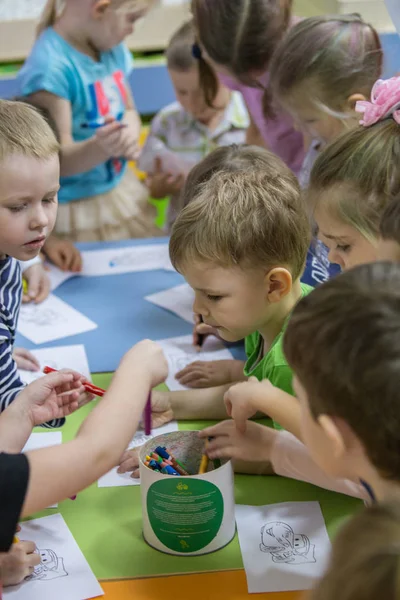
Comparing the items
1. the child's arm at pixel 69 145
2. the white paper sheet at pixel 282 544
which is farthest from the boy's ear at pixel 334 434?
the child's arm at pixel 69 145

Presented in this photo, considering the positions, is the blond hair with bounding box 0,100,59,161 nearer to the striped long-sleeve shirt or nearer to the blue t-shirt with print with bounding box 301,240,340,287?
the striped long-sleeve shirt

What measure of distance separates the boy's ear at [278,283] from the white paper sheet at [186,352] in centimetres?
33

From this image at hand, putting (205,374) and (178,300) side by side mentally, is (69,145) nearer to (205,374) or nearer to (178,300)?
(178,300)

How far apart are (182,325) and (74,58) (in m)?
0.84

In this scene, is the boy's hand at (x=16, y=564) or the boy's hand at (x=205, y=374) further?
the boy's hand at (x=205, y=374)

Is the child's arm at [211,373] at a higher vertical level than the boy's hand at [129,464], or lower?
lower

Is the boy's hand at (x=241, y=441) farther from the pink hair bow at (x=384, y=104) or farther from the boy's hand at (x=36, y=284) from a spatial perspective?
the boy's hand at (x=36, y=284)

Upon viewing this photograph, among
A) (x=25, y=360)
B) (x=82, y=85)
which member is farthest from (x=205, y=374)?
(x=82, y=85)

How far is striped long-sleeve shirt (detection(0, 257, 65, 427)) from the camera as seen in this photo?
1.19 metres

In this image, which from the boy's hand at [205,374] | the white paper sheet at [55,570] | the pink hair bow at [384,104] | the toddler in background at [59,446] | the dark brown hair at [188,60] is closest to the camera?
the toddler in background at [59,446]

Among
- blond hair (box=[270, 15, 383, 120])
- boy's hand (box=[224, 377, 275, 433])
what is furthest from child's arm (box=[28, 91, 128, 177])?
boy's hand (box=[224, 377, 275, 433])

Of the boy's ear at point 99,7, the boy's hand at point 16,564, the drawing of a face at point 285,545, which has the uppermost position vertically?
the boy's ear at point 99,7

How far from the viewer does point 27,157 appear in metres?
1.19

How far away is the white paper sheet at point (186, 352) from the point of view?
144cm
